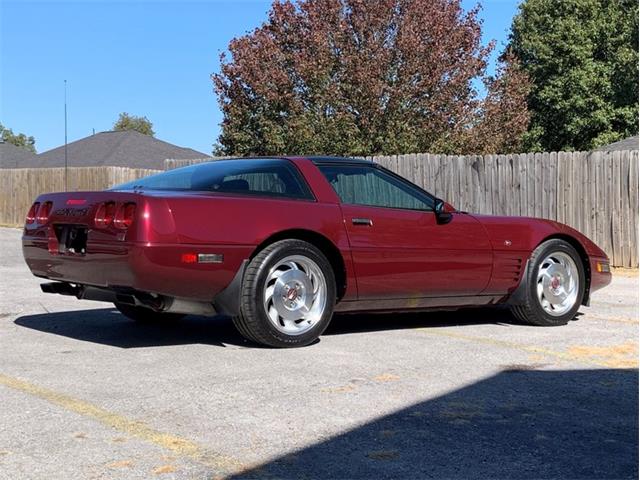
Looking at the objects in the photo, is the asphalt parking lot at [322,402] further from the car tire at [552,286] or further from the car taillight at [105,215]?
the car taillight at [105,215]

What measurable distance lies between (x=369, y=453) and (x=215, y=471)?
0.67 metres

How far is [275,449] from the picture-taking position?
146 inches

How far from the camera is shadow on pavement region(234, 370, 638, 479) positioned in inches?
136

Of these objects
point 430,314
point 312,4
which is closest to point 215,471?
point 430,314

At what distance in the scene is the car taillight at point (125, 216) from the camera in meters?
5.59

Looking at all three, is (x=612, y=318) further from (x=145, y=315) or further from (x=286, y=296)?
(x=145, y=315)

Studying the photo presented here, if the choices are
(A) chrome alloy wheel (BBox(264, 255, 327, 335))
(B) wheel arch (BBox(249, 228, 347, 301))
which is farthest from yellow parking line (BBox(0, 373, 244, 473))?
(B) wheel arch (BBox(249, 228, 347, 301))

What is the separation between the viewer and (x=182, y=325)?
731cm

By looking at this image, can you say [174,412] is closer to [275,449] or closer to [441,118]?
[275,449]

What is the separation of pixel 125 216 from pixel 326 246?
1.50 m

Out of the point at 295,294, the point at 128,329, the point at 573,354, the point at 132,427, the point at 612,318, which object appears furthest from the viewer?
the point at 612,318

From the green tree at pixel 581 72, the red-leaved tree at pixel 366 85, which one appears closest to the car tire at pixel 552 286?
the red-leaved tree at pixel 366 85

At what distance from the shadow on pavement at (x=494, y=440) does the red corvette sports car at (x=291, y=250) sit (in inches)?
65.5

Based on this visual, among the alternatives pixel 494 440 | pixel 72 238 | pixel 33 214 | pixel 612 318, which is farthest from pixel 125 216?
pixel 612 318
